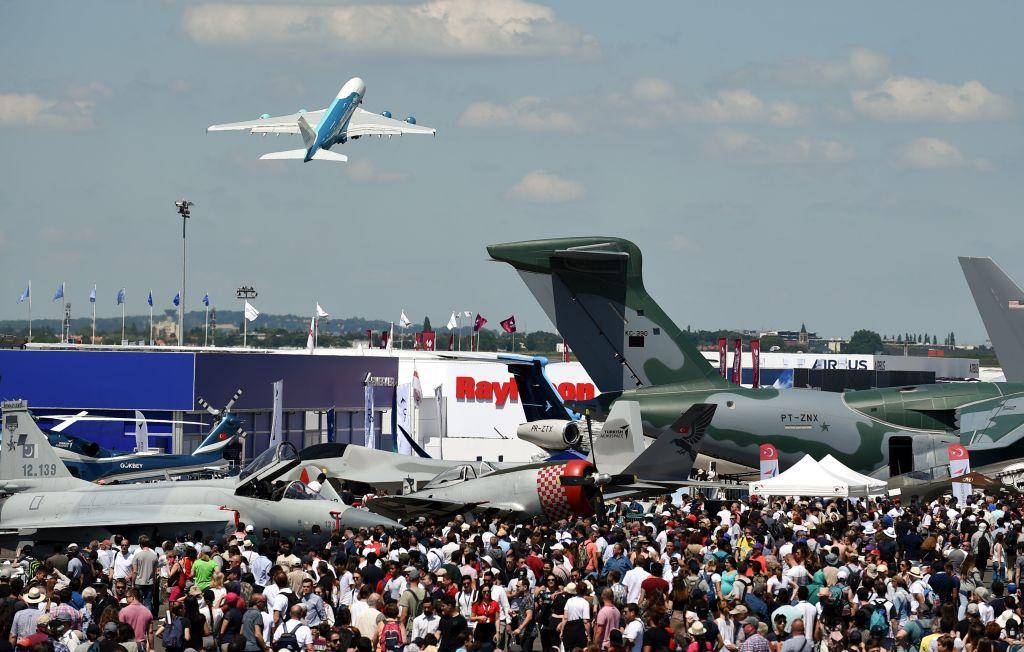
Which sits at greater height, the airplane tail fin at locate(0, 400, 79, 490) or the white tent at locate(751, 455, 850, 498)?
the airplane tail fin at locate(0, 400, 79, 490)

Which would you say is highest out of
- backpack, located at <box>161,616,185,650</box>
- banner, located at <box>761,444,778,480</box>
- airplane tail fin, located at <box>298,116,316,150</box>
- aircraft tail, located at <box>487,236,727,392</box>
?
airplane tail fin, located at <box>298,116,316,150</box>

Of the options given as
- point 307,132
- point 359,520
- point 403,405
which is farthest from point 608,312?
point 307,132

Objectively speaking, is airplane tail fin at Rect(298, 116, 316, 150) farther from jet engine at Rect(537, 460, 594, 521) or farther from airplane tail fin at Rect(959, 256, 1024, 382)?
jet engine at Rect(537, 460, 594, 521)

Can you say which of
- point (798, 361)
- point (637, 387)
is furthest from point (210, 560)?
point (798, 361)

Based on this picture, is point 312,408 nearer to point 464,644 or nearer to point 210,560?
point 210,560

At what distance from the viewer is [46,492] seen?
69.0 feet

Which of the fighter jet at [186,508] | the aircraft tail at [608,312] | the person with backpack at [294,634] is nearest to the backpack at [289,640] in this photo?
the person with backpack at [294,634]

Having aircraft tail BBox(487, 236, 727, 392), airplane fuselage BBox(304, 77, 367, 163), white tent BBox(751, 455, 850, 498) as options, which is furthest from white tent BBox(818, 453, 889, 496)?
airplane fuselage BBox(304, 77, 367, 163)

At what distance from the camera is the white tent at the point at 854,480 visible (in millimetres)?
26844

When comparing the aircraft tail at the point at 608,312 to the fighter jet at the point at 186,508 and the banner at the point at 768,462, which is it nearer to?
the banner at the point at 768,462

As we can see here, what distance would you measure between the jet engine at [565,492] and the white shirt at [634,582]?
7237mm

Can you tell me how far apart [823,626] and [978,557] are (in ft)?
21.7

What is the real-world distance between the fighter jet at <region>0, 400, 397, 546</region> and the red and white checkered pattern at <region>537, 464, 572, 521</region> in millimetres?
3559

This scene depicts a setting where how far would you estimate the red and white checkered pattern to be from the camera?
872 inches
